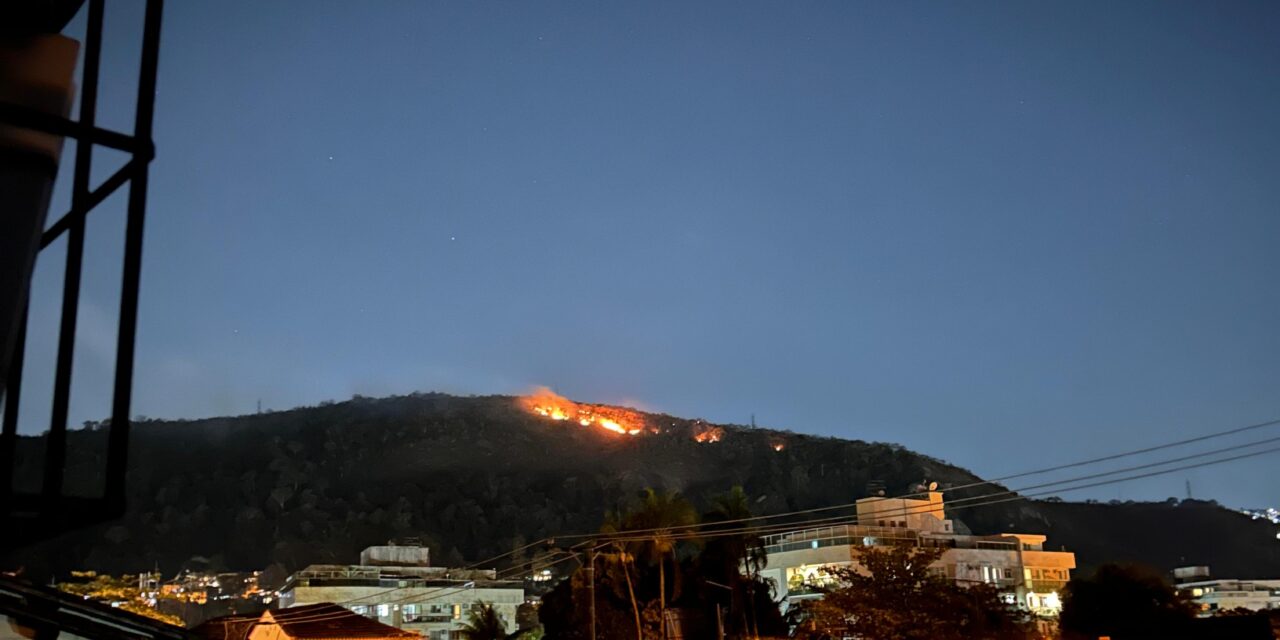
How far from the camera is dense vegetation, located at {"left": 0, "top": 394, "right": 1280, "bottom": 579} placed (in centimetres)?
13775

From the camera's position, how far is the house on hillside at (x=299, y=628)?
28.7 metres

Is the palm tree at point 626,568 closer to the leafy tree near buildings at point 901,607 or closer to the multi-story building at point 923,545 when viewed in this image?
the leafy tree near buildings at point 901,607

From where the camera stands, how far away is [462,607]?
78.2 meters

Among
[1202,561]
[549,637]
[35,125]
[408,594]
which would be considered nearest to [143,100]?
[35,125]

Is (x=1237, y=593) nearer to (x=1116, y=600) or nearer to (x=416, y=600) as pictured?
(x=1116, y=600)

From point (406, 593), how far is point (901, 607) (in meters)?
47.6

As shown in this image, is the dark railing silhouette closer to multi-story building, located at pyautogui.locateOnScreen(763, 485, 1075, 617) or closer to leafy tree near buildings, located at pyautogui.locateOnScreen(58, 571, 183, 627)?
leafy tree near buildings, located at pyautogui.locateOnScreen(58, 571, 183, 627)

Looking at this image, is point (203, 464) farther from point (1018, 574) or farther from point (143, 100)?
point (143, 100)

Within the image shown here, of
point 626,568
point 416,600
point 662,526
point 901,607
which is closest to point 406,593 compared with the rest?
point 416,600

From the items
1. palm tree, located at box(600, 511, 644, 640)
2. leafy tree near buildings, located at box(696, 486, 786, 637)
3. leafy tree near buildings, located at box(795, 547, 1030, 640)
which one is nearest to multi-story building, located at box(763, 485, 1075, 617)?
leafy tree near buildings, located at box(696, 486, 786, 637)

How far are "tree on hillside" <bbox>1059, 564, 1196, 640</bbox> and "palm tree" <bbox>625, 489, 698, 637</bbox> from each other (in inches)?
727


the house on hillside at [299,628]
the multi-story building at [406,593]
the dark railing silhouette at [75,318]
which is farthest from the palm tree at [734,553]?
the dark railing silhouette at [75,318]

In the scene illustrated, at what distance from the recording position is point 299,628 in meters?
30.1

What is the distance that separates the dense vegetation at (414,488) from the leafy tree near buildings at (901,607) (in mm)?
95272
